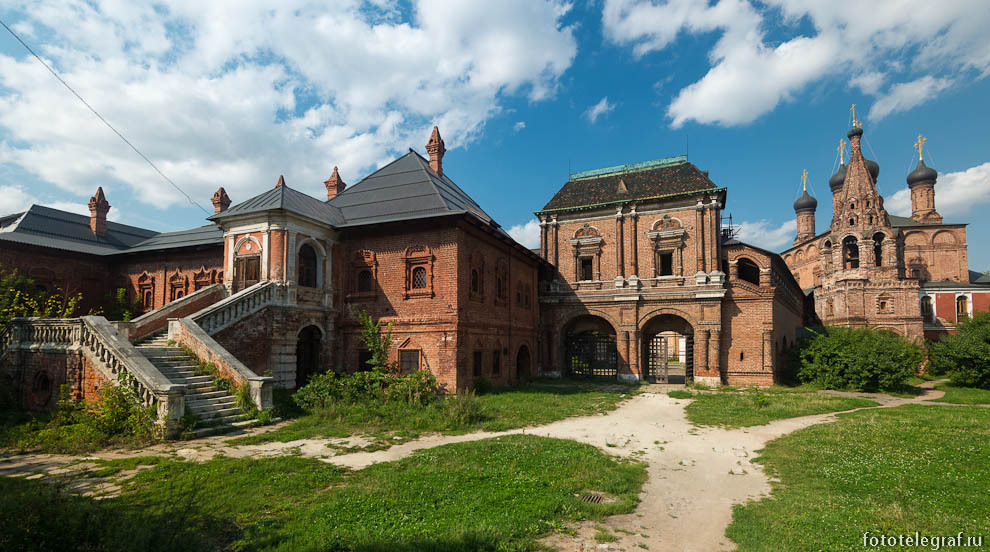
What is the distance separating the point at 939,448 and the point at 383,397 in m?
12.6

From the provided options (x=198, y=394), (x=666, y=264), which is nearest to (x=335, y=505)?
(x=198, y=394)

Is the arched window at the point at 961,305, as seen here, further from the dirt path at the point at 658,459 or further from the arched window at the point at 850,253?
the dirt path at the point at 658,459

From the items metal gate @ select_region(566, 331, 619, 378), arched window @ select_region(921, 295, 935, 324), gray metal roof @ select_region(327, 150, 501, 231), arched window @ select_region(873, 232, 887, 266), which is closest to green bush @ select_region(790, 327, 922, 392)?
metal gate @ select_region(566, 331, 619, 378)

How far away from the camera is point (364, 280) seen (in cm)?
1745

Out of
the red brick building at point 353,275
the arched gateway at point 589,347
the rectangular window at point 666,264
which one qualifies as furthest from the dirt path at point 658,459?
the arched gateway at point 589,347

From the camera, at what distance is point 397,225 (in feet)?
54.6

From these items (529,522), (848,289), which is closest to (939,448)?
(529,522)

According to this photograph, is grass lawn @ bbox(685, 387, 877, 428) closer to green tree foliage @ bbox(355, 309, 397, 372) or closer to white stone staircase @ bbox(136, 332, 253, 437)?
green tree foliage @ bbox(355, 309, 397, 372)

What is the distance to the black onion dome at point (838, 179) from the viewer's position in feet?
151

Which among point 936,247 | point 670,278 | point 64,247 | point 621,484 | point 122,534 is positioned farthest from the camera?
point 936,247

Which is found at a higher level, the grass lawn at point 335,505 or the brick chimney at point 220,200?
the brick chimney at point 220,200

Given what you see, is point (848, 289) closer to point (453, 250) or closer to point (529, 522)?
point (453, 250)

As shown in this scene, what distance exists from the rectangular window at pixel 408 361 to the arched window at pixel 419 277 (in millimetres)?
2319

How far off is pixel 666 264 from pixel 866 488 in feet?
58.7
